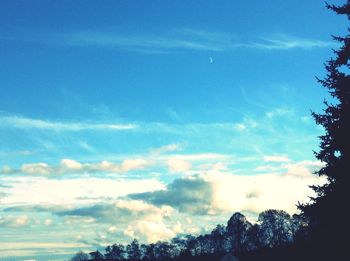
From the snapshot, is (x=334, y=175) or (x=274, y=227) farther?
(x=274, y=227)

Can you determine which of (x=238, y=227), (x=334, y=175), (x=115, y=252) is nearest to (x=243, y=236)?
(x=238, y=227)

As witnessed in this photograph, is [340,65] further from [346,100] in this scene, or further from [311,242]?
[311,242]

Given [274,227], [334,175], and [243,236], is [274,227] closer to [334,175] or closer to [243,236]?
[243,236]

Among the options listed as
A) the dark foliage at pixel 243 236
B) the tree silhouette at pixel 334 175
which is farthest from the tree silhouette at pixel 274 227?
the tree silhouette at pixel 334 175

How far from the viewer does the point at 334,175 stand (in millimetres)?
18641

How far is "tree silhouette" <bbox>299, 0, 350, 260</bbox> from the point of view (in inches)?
701

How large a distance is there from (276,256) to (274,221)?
63395mm

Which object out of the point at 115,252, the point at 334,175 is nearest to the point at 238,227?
the point at 115,252

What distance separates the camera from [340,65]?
65.7 ft

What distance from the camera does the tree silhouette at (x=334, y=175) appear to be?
1781 cm

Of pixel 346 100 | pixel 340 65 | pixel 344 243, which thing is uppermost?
pixel 340 65

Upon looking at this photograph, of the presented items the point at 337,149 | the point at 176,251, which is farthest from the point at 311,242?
the point at 176,251

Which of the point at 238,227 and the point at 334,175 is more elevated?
the point at 238,227

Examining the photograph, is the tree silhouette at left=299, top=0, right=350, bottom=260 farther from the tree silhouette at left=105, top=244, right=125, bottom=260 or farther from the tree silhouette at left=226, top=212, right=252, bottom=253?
the tree silhouette at left=105, top=244, right=125, bottom=260
